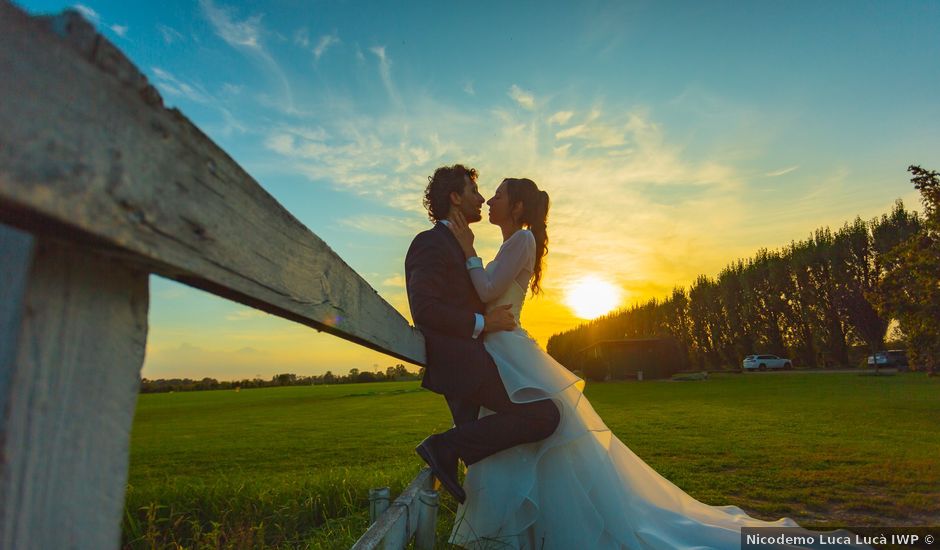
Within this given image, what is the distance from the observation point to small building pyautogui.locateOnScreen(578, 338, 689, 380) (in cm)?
4453

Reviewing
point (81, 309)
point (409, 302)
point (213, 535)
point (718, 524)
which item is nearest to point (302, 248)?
point (81, 309)

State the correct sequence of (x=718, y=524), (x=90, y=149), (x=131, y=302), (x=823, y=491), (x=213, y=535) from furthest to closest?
1. (x=823, y=491)
2. (x=718, y=524)
3. (x=213, y=535)
4. (x=131, y=302)
5. (x=90, y=149)

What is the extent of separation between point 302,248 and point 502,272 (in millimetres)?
2171

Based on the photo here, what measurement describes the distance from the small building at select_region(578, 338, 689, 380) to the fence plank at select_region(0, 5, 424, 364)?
1811 inches

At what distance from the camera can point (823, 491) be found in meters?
4.96

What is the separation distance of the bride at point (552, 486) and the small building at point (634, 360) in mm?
43269

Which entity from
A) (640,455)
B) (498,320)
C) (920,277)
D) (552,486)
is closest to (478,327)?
(498,320)

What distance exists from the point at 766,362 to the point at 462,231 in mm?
49988

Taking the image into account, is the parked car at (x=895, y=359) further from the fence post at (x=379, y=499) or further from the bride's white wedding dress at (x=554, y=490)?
the fence post at (x=379, y=499)

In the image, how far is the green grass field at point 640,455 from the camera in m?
3.69

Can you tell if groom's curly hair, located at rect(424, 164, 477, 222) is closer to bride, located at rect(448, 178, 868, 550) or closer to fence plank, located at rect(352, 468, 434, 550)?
bride, located at rect(448, 178, 868, 550)

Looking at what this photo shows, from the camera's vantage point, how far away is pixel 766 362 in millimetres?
45219

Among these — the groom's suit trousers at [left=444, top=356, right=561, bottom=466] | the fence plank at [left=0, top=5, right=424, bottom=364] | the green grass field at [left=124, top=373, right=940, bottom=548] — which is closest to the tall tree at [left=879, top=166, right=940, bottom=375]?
the green grass field at [left=124, top=373, right=940, bottom=548]

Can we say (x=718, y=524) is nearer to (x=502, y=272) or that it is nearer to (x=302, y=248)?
(x=502, y=272)
